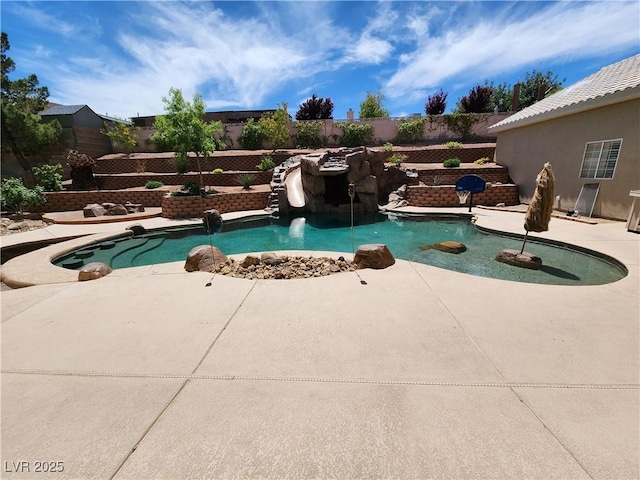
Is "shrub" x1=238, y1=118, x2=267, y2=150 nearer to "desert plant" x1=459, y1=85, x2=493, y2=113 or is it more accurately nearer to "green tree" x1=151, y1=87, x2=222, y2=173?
"green tree" x1=151, y1=87, x2=222, y2=173

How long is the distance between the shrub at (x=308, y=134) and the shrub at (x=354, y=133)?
191 centimetres

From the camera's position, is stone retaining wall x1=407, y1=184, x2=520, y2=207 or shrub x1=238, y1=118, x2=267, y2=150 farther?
shrub x1=238, y1=118, x2=267, y2=150

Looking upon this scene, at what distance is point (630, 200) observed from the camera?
8.38 m

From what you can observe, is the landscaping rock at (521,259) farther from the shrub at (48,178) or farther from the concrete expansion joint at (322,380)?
the shrub at (48,178)

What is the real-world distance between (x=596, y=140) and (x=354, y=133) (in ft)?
50.8

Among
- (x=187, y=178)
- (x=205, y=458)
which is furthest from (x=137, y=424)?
(x=187, y=178)

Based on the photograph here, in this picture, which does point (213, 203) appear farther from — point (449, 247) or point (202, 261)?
point (449, 247)

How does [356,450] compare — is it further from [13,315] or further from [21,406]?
A: [13,315]

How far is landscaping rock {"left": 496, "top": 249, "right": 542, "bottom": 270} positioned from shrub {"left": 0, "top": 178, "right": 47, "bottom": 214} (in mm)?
17696

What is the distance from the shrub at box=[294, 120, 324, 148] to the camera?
2202 cm

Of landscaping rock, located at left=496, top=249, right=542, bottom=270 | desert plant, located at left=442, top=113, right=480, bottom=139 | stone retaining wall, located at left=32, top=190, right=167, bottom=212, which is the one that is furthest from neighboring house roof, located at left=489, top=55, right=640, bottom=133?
stone retaining wall, located at left=32, top=190, right=167, bottom=212

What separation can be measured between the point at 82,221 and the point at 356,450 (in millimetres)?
13604

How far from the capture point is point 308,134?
22.0 meters

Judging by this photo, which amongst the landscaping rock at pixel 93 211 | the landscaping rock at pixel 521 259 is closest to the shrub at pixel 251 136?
the landscaping rock at pixel 93 211
